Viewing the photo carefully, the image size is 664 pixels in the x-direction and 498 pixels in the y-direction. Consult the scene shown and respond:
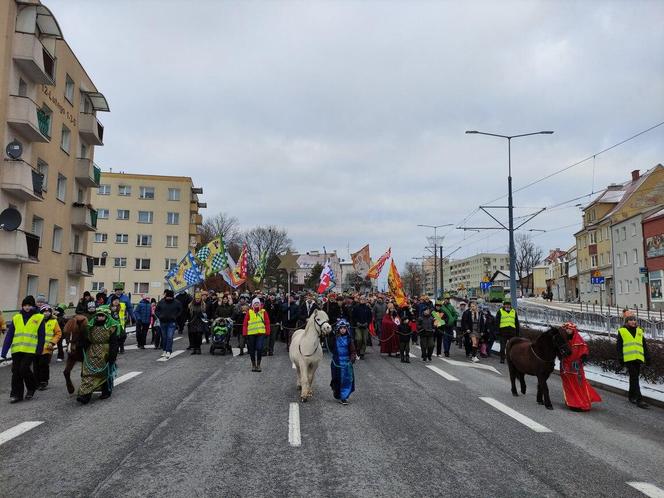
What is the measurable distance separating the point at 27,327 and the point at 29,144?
19.6 metres

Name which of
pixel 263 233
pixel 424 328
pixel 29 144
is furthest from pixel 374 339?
pixel 263 233

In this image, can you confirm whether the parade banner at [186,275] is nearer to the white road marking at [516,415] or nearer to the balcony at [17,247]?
Result: the balcony at [17,247]

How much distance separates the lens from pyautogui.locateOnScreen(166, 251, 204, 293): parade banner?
2358 centimetres

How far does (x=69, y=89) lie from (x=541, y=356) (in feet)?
100

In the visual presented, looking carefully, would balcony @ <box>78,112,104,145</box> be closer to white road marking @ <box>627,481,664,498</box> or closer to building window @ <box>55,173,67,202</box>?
building window @ <box>55,173,67,202</box>

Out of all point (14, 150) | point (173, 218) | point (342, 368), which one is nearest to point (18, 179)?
point (14, 150)

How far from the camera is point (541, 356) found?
9742 millimetres

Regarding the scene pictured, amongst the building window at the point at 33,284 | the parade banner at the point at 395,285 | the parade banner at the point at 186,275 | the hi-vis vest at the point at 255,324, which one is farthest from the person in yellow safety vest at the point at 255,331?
the building window at the point at 33,284

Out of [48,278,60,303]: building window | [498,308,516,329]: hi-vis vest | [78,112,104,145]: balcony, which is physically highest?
[78,112,104,145]: balcony

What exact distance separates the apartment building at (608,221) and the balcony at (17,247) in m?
48.7

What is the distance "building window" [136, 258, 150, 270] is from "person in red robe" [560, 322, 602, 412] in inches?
2096

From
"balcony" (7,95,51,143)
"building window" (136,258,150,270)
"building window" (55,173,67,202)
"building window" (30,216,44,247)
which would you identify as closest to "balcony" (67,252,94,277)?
"building window" (55,173,67,202)

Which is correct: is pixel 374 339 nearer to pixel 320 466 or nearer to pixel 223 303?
pixel 223 303

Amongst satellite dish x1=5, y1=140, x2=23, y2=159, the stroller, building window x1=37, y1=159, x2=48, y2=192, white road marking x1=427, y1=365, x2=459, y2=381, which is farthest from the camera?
building window x1=37, y1=159, x2=48, y2=192
